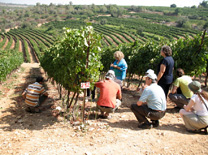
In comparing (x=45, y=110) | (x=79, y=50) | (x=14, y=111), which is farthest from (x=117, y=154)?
(x=14, y=111)

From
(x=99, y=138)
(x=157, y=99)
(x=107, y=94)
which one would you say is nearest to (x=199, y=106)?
(x=157, y=99)

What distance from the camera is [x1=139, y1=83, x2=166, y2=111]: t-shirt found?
3.92 meters

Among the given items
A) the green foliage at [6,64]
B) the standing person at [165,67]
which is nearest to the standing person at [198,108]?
the standing person at [165,67]

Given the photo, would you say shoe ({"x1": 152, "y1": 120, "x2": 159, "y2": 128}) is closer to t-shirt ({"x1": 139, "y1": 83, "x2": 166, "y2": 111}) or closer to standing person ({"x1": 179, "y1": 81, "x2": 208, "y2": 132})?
t-shirt ({"x1": 139, "y1": 83, "x2": 166, "y2": 111})

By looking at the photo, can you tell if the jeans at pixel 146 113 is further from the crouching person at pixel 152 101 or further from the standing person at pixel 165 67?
the standing person at pixel 165 67

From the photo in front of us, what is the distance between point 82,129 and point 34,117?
6.80 ft

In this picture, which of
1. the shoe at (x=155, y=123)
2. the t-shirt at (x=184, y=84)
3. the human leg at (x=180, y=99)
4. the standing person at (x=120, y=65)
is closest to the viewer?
the shoe at (x=155, y=123)

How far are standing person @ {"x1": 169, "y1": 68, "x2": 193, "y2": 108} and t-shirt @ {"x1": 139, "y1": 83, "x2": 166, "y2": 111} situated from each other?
146 cm

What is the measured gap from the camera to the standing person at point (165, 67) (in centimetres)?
491

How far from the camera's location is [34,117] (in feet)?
18.2

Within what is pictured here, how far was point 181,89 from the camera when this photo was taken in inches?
210

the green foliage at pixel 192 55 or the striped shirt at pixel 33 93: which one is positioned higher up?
the green foliage at pixel 192 55

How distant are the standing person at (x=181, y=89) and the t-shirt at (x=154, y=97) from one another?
146cm

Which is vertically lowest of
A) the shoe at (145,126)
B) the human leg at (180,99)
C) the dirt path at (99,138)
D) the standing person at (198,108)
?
the dirt path at (99,138)
